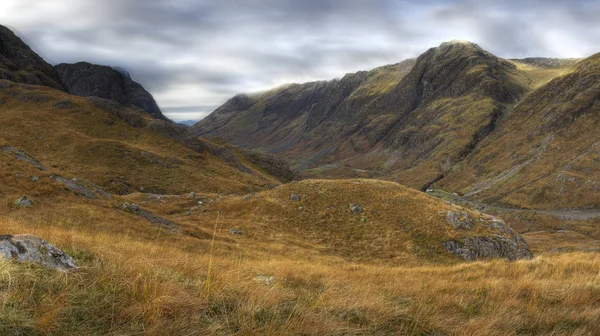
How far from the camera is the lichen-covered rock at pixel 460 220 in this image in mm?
33562

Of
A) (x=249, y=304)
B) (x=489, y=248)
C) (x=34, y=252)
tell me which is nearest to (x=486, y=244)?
(x=489, y=248)

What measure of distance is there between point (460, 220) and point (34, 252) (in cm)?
3570

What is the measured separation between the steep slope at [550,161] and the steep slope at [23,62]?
184746 mm

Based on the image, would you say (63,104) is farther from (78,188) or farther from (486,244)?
(486,244)

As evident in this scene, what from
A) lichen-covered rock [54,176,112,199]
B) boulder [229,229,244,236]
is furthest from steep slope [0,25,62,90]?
boulder [229,229,244,236]

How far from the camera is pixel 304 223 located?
35562 mm

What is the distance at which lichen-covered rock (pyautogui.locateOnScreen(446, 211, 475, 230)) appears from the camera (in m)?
33.6

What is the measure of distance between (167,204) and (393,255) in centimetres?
2685

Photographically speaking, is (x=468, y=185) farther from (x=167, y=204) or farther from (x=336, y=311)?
(x=336, y=311)

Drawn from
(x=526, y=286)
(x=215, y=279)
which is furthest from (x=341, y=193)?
(x=215, y=279)

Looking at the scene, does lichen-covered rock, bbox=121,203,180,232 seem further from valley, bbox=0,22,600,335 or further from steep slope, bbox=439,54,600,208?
steep slope, bbox=439,54,600,208

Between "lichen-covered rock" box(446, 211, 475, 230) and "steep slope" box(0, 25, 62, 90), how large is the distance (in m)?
135

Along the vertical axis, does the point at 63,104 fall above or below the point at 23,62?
below

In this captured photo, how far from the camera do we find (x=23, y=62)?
438 ft
